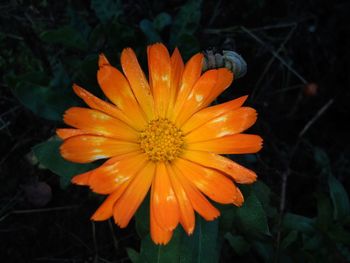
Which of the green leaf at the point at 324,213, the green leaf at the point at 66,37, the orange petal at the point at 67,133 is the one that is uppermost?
the green leaf at the point at 66,37

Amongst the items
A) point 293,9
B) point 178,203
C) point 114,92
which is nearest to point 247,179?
point 178,203

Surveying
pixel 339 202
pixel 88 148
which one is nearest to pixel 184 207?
pixel 88 148

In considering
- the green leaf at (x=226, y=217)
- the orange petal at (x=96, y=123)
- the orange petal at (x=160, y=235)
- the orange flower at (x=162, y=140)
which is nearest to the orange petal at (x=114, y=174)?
the orange flower at (x=162, y=140)

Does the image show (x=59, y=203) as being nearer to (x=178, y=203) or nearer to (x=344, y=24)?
(x=178, y=203)

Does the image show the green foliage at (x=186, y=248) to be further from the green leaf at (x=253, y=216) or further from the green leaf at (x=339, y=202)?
the green leaf at (x=339, y=202)

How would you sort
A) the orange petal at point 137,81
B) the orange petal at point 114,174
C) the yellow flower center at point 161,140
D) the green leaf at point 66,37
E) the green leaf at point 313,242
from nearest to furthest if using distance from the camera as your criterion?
the orange petal at point 114,174, the orange petal at point 137,81, the yellow flower center at point 161,140, the green leaf at point 66,37, the green leaf at point 313,242

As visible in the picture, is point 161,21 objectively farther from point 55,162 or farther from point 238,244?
point 238,244
